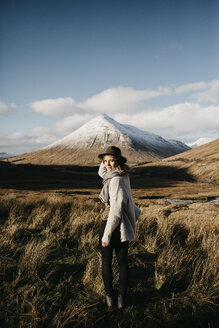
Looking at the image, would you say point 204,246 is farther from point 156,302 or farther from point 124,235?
point 124,235

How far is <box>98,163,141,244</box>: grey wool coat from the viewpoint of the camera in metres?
2.66

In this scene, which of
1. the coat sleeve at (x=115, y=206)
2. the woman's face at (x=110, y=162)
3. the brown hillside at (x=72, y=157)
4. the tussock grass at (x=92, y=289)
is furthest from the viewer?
the brown hillside at (x=72, y=157)

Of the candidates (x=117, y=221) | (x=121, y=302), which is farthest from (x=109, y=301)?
(x=117, y=221)

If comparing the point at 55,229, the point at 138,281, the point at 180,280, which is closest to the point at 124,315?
the point at 138,281

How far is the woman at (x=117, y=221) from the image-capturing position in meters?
2.67

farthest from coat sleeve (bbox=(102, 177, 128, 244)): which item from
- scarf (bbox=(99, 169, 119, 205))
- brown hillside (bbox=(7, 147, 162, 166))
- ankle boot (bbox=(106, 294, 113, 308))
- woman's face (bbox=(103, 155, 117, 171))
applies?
brown hillside (bbox=(7, 147, 162, 166))

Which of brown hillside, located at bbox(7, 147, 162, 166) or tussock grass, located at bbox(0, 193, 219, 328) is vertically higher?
brown hillside, located at bbox(7, 147, 162, 166)

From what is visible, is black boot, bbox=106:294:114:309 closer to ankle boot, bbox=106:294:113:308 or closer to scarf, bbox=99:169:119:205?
ankle boot, bbox=106:294:113:308

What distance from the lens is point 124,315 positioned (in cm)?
264

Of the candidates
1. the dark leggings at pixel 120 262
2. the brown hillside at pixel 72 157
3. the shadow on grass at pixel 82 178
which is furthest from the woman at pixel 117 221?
the brown hillside at pixel 72 157

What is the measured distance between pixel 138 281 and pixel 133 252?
3.07ft

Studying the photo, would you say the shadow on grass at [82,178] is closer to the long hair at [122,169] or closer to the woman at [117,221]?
the woman at [117,221]

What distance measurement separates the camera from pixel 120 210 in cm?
265

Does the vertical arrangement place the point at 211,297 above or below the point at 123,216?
below
